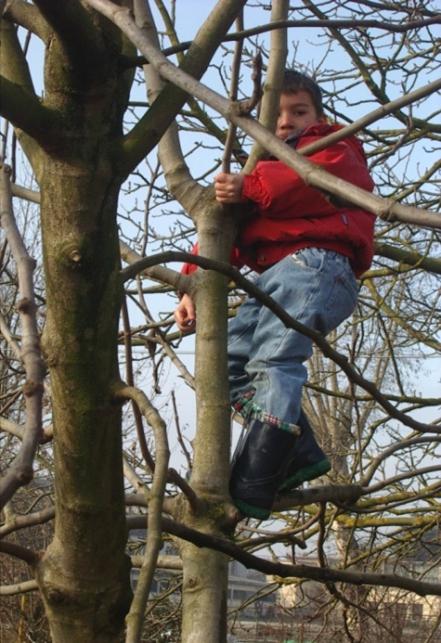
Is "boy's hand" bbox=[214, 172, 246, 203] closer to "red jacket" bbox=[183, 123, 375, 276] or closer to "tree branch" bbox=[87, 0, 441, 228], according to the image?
"red jacket" bbox=[183, 123, 375, 276]

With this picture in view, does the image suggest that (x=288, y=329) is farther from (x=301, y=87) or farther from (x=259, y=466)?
(x=301, y=87)

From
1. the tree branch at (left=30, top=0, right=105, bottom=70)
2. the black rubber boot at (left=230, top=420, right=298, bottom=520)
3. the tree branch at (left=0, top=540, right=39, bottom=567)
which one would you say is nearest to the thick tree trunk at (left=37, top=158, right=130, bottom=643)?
the tree branch at (left=0, top=540, right=39, bottom=567)

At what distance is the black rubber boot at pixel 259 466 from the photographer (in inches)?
80.4

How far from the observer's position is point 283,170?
7.00 ft

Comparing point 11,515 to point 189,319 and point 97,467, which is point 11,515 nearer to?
point 189,319

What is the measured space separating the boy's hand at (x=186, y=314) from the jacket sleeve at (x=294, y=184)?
28 centimetres

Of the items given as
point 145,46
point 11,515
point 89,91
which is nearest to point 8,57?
point 89,91

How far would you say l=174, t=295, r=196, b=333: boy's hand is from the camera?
89.9 inches

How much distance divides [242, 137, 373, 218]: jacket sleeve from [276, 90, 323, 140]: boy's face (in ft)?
0.52

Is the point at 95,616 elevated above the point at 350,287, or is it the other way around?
the point at 350,287

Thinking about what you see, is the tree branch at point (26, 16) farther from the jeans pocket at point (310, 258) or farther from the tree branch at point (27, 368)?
the jeans pocket at point (310, 258)

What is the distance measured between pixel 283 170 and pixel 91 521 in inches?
37.9

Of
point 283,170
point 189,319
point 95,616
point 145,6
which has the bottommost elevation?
point 95,616

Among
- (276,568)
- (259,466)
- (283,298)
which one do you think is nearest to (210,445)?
(259,466)
